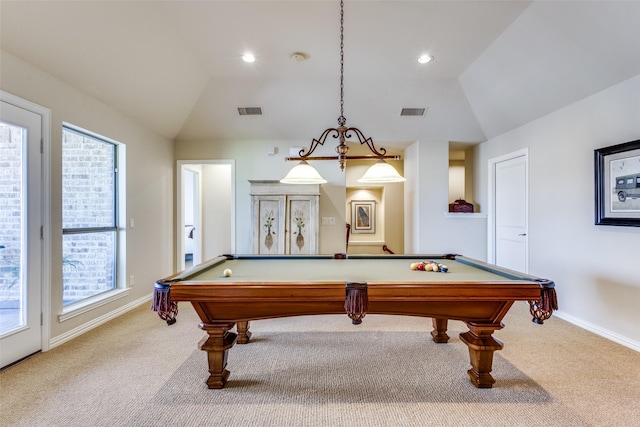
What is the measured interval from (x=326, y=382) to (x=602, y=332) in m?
2.87

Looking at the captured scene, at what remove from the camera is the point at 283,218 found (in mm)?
4625

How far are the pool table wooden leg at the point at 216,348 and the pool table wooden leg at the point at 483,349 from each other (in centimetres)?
168

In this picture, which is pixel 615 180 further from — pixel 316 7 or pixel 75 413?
pixel 75 413

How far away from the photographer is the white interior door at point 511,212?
420 cm

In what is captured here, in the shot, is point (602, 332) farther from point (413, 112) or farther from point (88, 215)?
point (88, 215)

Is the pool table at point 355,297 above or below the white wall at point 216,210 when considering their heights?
below

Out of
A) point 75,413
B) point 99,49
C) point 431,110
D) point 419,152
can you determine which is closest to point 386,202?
point 419,152

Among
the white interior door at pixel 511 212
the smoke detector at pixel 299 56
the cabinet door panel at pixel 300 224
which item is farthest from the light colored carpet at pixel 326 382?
the smoke detector at pixel 299 56

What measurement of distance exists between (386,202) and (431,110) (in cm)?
251

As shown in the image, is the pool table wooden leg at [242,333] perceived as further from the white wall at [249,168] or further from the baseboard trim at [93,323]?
the white wall at [249,168]

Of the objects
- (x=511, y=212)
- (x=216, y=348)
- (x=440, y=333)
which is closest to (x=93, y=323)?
(x=216, y=348)

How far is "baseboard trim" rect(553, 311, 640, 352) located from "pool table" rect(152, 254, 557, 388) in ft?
5.58

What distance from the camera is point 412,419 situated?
1767 millimetres

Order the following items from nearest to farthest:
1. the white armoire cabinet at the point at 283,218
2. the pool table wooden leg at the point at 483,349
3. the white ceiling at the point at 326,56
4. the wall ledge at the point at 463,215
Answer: the pool table wooden leg at the point at 483,349 → the white ceiling at the point at 326,56 → the white armoire cabinet at the point at 283,218 → the wall ledge at the point at 463,215
